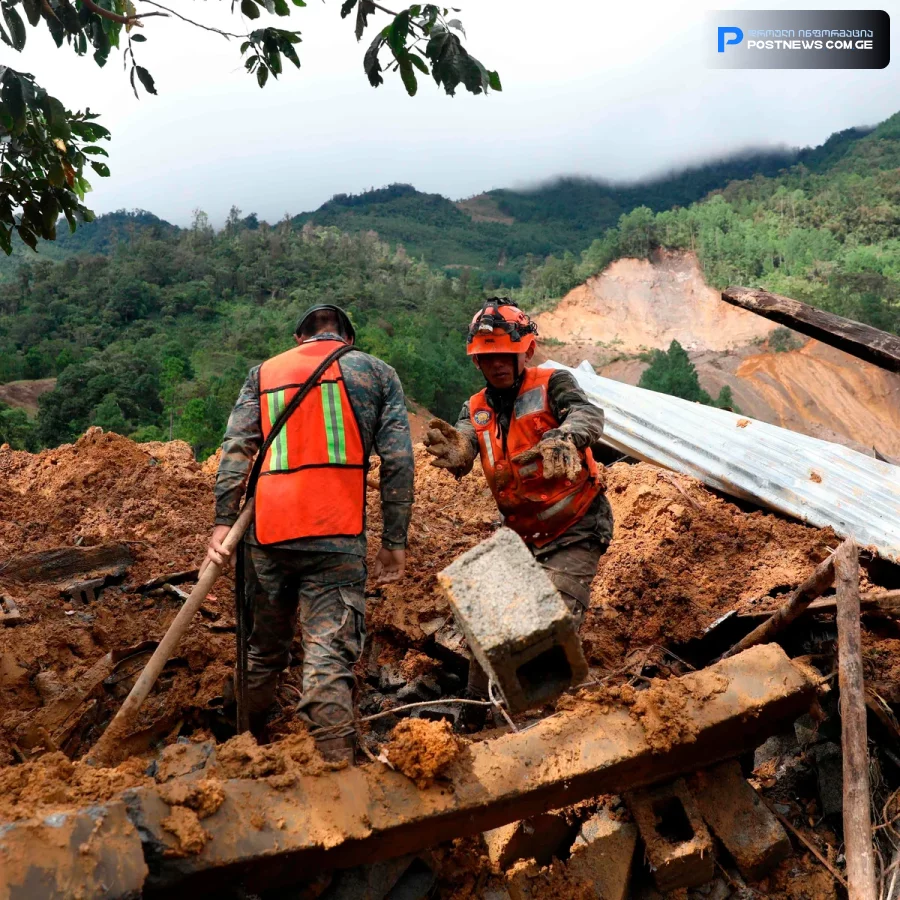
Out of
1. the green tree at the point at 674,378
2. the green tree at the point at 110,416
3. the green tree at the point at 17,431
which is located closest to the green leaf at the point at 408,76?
the green tree at the point at 17,431

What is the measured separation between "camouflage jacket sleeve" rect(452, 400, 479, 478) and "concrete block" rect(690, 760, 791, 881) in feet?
4.94

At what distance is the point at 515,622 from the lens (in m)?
2.45

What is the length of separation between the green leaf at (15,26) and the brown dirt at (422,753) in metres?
2.78

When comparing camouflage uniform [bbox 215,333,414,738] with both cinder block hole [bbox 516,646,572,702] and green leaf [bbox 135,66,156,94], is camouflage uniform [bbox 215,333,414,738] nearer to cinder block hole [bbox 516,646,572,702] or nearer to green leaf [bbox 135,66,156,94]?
cinder block hole [bbox 516,646,572,702]

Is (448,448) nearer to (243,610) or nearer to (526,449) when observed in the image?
(526,449)

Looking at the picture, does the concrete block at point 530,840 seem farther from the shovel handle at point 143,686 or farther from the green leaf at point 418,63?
the green leaf at point 418,63

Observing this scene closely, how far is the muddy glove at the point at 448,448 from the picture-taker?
3559mm

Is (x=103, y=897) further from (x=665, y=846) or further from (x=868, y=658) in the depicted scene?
(x=868, y=658)

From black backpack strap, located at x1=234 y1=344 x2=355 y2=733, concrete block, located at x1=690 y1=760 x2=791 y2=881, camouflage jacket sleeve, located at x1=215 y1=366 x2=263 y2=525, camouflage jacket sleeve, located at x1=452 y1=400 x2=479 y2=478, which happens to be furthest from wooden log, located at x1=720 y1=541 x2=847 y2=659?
camouflage jacket sleeve, located at x1=215 y1=366 x2=263 y2=525

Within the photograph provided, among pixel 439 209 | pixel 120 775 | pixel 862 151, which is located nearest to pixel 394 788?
pixel 120 775

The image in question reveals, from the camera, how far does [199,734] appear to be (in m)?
3.41

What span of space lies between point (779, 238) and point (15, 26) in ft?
131

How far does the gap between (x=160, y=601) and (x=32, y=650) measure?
87 cm

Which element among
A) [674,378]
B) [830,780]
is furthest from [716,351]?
[830,780]
